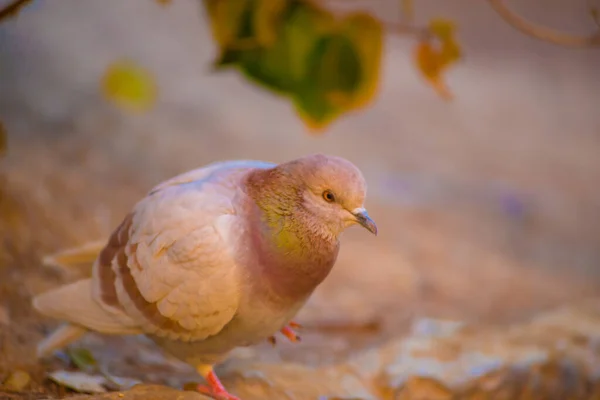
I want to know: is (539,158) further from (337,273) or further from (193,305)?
(193,305)

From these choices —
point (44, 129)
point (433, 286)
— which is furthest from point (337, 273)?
point (44, 129)

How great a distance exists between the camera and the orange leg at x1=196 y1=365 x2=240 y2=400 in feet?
6.90

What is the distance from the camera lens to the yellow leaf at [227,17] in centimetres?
325

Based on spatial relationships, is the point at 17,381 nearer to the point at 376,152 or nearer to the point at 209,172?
the point at 209,172

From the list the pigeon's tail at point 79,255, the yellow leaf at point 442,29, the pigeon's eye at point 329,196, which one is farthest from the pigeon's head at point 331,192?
the yellow leaf at point 442,29

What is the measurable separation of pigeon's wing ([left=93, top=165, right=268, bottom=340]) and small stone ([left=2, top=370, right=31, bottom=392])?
41 cm

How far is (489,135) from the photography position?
537 centimetres

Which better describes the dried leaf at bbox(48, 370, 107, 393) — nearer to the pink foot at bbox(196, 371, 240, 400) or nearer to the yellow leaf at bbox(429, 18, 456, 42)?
the pink foot at bbox(196, 371, 240, 400)

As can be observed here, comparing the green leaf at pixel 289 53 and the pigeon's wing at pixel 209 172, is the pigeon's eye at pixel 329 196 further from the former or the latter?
the green leaf at pixel 289 53

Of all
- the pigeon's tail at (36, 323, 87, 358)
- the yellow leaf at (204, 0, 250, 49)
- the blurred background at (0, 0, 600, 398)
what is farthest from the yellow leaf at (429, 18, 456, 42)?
the pigeon's tail at (36, 323, 87, 358)

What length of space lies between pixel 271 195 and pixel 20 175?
2.07m

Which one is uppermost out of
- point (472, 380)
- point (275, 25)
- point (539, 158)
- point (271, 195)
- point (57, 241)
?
point (539, 158)

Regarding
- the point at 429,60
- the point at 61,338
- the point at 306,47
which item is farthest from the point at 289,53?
the point at 61,338

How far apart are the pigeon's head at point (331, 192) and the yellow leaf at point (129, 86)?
10.3 ft
